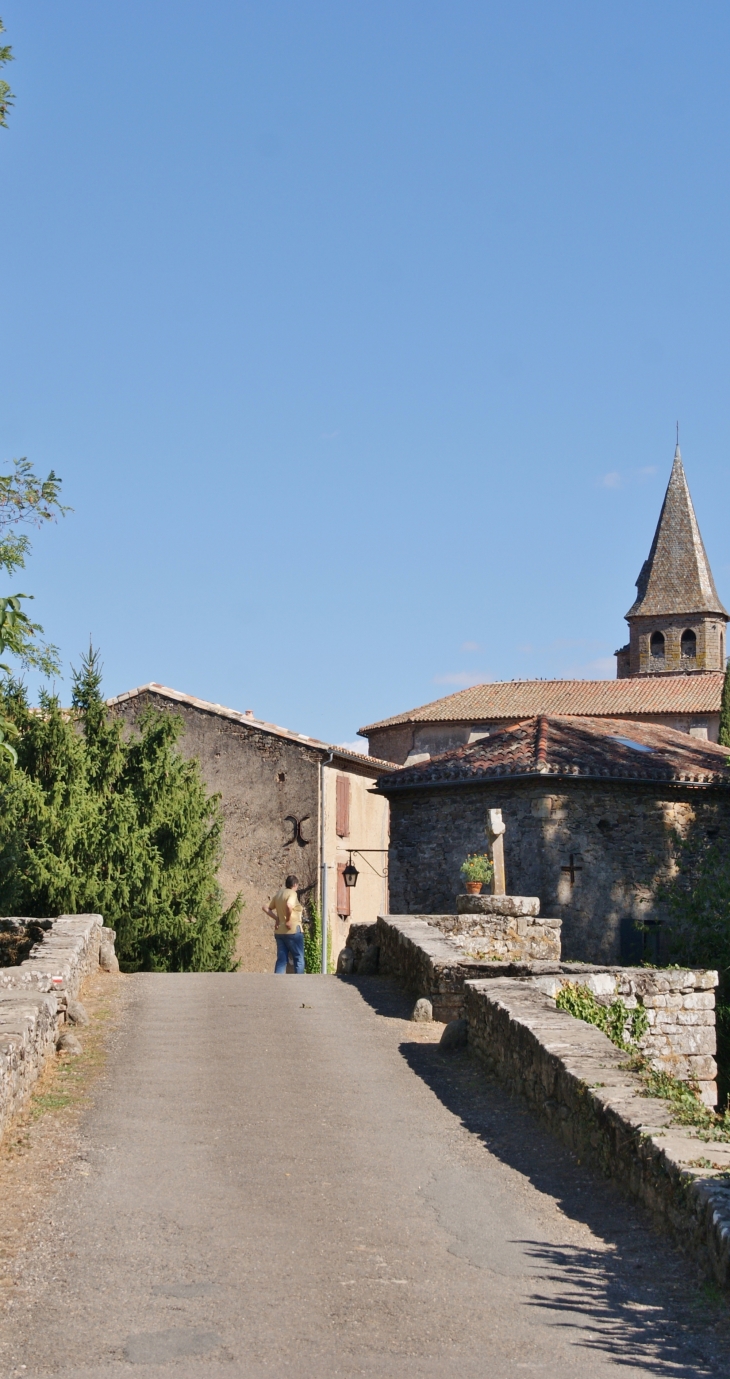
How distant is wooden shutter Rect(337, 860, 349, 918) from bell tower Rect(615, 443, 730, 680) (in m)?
42.0

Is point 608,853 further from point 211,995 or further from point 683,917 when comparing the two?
point 211,995

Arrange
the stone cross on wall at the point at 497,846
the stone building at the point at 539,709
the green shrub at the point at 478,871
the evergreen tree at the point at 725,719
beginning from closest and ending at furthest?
the stone cross on wall at the point at 497,846 < the green shrub at the point at 478,871 < the evergreen tree at the point at 725,719 < the stone building at the point at 539,709

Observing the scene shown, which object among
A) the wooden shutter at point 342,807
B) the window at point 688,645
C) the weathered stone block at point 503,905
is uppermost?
the window at point 688,645

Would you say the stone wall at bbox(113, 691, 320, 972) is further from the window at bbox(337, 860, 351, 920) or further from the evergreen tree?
the evergreen tree

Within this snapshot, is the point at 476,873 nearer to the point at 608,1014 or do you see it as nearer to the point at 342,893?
the point at 608,1014

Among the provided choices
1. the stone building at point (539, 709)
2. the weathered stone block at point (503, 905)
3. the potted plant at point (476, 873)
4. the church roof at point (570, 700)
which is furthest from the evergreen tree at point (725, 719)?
the weathered stone block at point (503, 905)

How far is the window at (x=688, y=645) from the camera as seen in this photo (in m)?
68.2

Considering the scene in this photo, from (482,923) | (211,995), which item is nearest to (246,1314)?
(211,995)

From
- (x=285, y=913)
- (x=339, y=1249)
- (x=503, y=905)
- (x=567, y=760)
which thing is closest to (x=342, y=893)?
(x=567, y=760)

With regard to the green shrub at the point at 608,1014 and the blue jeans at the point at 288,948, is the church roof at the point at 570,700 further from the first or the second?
the green shrub at the point at 608,1014

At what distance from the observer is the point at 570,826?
19812mm

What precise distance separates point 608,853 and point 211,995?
28.6ft

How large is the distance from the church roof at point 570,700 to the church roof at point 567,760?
87.6ft

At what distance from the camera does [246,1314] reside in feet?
14.9
